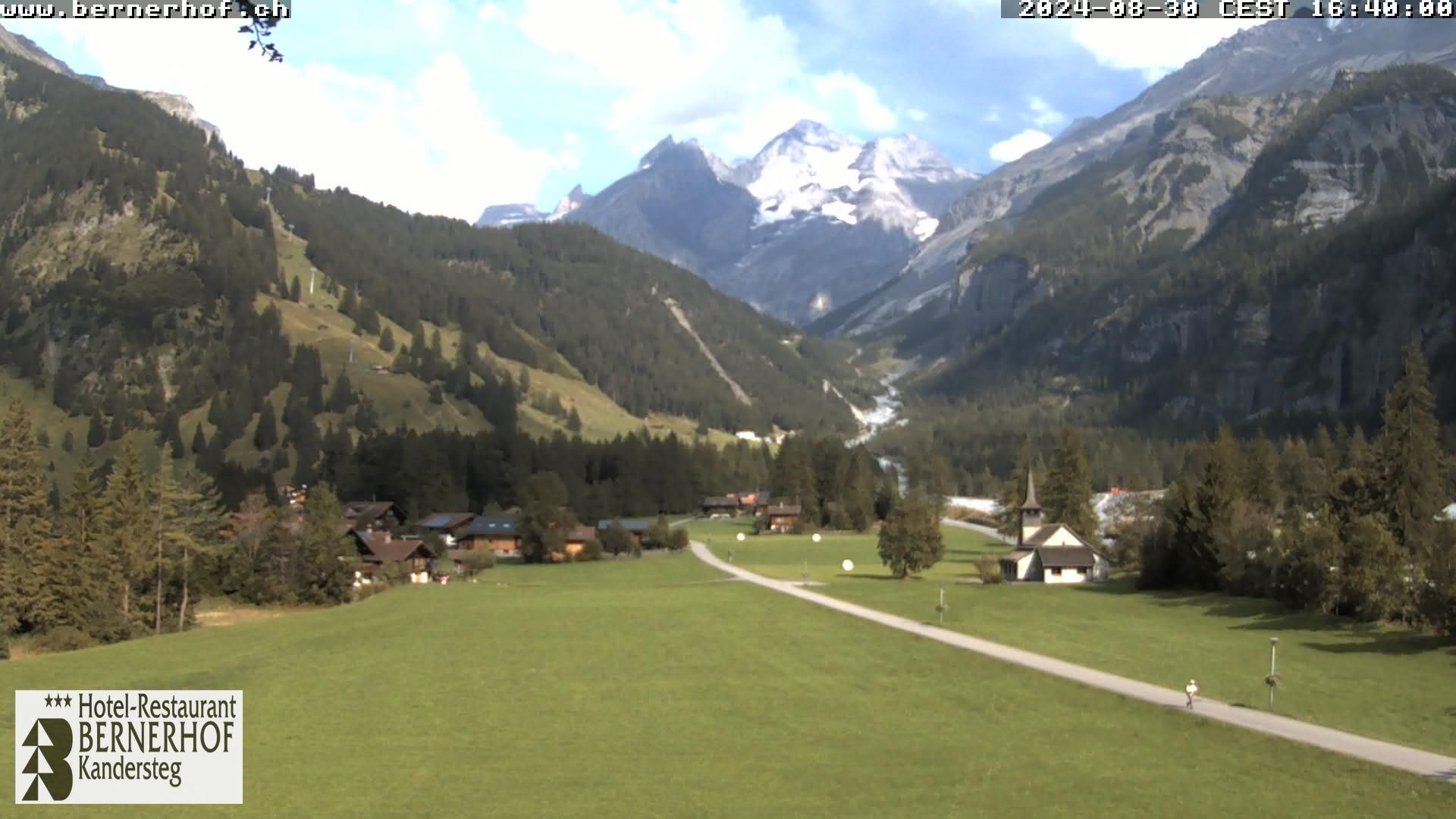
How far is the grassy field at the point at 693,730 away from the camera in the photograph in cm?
3534

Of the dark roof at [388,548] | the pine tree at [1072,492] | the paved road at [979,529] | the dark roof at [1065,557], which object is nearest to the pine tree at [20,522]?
the dark roof at [388,548]

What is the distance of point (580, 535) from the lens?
13988 cm

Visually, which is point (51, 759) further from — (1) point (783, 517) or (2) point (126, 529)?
(1) point (783, 517)

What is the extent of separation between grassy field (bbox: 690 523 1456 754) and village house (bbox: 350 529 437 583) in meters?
38.7

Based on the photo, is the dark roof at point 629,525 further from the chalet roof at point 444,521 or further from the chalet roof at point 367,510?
the chalet roof at point 367,510

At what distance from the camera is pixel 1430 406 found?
3629 inches

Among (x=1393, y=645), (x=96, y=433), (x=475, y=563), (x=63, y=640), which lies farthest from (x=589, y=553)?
(x=96, y=433)

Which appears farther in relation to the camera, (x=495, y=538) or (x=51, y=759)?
(x=495, y=538)

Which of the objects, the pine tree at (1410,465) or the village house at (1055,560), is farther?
the village house at (1055,560)

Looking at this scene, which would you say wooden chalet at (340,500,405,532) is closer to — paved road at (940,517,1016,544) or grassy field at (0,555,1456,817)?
grassy field at (0,555,1456,817)

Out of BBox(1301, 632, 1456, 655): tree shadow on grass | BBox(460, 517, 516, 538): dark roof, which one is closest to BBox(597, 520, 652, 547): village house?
BBox(460, 517, 516, 538): dark roof

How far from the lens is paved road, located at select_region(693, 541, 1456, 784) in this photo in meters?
38.2

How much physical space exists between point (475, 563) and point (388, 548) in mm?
9275

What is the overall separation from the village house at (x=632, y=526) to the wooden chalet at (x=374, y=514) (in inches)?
1123
